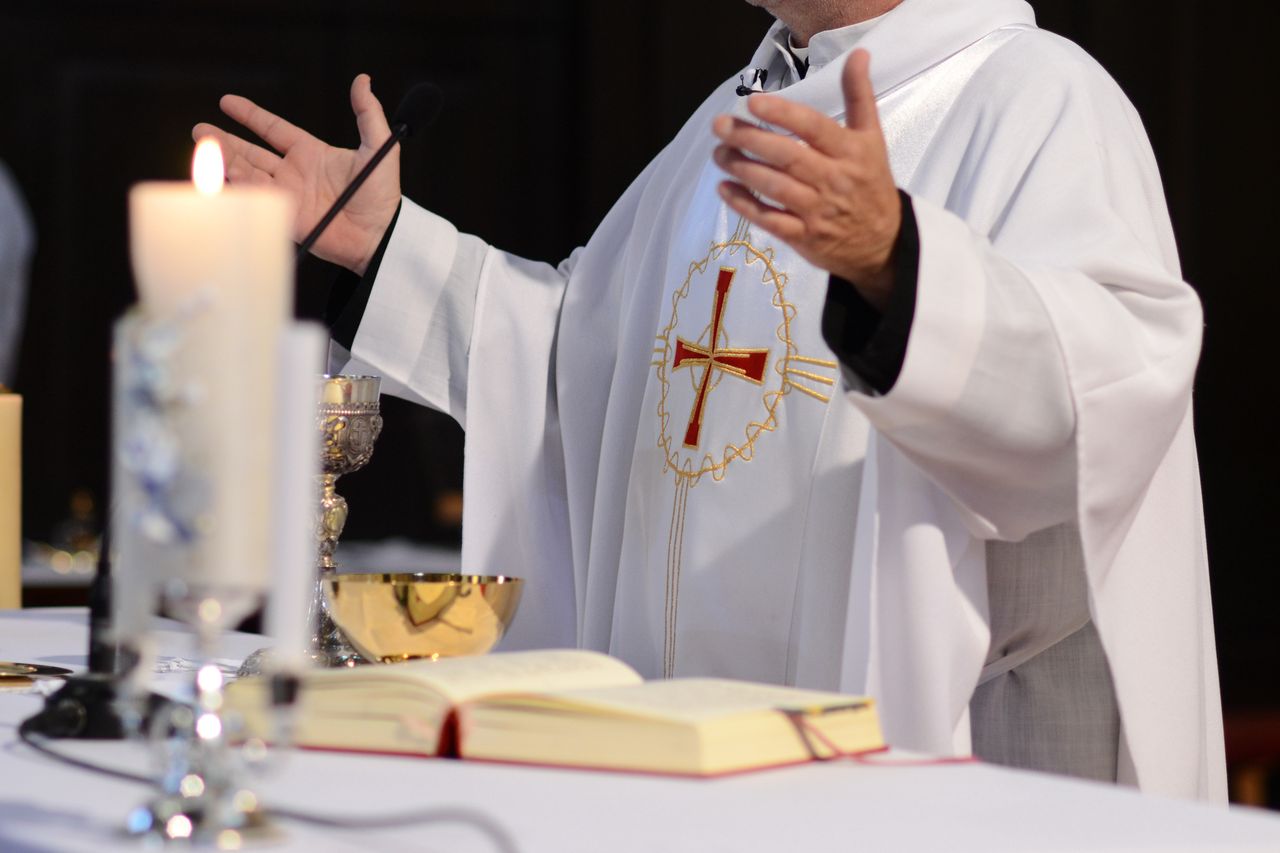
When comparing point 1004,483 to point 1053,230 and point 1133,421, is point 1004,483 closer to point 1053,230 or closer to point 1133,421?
point 1133,421

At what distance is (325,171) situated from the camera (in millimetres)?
2795

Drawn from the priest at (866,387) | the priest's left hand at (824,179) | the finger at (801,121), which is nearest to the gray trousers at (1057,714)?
the priest at (866,387)

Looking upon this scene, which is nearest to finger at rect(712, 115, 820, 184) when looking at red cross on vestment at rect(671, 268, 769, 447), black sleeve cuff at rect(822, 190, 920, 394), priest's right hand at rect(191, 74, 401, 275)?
black sleeve cuff at rect(822, 190, 920, 394)

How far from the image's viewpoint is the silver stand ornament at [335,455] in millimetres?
2279

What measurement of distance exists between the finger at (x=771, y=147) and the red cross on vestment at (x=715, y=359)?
0.78 meters

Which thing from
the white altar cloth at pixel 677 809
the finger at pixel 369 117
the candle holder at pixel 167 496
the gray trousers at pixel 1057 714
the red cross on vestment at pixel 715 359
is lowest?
the gray trousers at pixel 1057 714

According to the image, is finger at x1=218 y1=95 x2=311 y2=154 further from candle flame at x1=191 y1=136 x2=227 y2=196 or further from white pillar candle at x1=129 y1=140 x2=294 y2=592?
white pillar candle at x1=129 y1=140 x2=294 y2=592

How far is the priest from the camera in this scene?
1969 mm

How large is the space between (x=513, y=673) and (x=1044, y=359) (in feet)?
2.59

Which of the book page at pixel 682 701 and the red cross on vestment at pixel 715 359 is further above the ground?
the red cross on vestment at pixel 715 359

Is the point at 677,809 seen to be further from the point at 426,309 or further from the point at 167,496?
the point at 426,309

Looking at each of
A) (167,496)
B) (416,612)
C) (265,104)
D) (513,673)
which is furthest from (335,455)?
(265,104)

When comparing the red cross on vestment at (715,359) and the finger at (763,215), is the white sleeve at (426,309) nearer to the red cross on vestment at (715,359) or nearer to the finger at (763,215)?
the red cross on vestment at (715,359)

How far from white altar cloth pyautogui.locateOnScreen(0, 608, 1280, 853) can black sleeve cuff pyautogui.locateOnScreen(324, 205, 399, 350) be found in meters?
1.52
